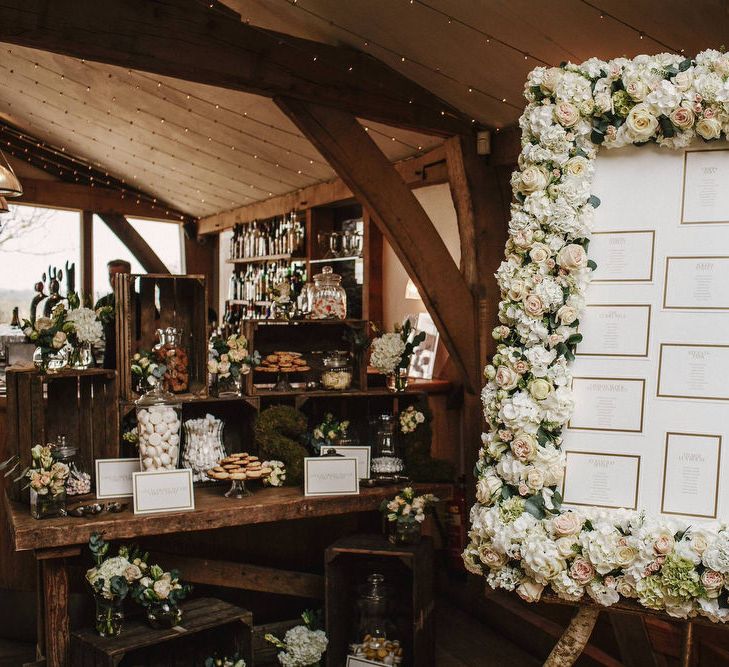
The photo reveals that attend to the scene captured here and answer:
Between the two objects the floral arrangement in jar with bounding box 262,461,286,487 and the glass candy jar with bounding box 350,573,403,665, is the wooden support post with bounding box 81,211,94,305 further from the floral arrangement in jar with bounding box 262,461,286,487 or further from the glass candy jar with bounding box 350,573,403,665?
the glass candy jar with bounding box 350,573,403,665

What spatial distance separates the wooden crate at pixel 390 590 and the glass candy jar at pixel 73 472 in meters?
1.01

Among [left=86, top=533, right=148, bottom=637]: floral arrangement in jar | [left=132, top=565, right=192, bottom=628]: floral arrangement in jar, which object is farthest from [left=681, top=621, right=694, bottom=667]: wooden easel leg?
[left=86, top=533, right=148, bottom=637]: floral arrangement in jar

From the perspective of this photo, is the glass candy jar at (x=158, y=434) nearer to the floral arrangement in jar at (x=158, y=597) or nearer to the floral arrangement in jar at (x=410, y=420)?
the floral arrangement in jar at (x=158, y=597)

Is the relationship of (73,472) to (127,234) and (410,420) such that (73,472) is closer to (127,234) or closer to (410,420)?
(410,420)

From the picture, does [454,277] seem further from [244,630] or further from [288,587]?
[244,630]

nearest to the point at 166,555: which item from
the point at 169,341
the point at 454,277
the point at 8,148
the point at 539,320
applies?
the point at 169,341

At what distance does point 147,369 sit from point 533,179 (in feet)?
5.77

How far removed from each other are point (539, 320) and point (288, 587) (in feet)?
6.72

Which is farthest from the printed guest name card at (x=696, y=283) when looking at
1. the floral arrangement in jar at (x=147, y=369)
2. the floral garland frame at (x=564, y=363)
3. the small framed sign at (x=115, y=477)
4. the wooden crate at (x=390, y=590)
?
the small framed sign at (x=115, y=477)

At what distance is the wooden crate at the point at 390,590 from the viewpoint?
10.5ft

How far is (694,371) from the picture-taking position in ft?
6.06

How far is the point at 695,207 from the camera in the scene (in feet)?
6.09

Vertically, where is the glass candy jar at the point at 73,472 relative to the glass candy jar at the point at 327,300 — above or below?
below

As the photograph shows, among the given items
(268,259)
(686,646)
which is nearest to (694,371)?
(686,646)
